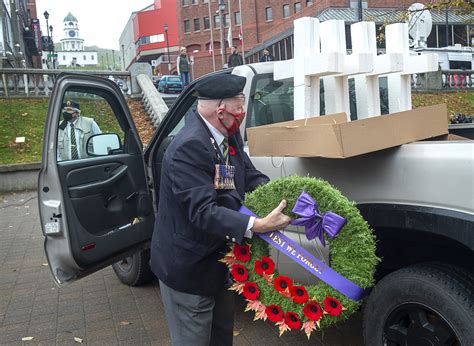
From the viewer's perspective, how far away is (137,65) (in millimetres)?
17891

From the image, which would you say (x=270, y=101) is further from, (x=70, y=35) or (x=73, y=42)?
(x=70, y=35)

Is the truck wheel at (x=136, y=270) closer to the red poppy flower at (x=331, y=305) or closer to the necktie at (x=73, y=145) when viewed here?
the necktie at (x=73, y=145)

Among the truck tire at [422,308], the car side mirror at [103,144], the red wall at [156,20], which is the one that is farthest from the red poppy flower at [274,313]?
the red wall at [156,20]

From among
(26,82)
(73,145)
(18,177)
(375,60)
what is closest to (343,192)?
(375,60)

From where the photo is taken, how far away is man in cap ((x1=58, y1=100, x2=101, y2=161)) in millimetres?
3656

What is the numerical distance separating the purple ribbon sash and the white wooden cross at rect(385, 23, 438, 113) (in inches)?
78.1

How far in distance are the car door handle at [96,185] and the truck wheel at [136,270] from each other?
3.14 feet

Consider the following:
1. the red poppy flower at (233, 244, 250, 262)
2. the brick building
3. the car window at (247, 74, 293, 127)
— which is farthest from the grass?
the brick building

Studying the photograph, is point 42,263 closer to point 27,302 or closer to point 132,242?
point 27,302

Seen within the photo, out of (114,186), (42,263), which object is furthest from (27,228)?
(114,186)

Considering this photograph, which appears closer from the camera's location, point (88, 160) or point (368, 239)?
point (368, 239)

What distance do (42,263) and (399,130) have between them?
479 cm

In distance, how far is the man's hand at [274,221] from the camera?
2.08 metres

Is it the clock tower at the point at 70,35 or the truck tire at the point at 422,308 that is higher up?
the clock tower at the point at 70,35
